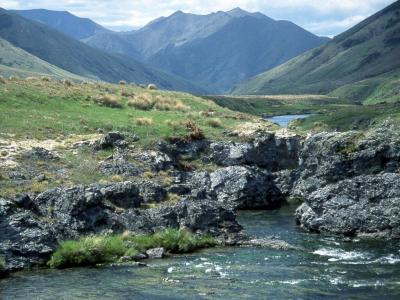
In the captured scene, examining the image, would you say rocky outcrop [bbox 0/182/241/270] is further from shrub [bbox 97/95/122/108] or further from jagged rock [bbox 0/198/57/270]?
shrub [bbox 97/95/122/108]

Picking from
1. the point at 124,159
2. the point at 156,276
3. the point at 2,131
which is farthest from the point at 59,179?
the point at 156,276

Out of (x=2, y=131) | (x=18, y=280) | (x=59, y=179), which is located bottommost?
(x=18, y=280)

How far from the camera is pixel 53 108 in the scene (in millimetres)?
81875

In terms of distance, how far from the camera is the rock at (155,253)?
39.2 meters

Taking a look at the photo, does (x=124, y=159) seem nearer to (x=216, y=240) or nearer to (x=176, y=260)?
(x=216, y=240)

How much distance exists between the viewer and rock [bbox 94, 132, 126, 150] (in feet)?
221

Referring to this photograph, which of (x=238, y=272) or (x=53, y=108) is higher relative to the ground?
(x=53, y=108)

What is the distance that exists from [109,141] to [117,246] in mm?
30857

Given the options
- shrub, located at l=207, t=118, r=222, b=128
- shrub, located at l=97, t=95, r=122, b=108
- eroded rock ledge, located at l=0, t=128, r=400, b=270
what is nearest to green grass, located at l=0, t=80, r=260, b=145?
shrub, located at l=207, t=118, r=222, b=128

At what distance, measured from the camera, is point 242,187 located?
198ft

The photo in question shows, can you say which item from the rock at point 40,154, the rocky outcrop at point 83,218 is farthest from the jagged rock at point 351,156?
the rock at point 40,154

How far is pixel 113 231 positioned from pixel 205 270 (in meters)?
10.1

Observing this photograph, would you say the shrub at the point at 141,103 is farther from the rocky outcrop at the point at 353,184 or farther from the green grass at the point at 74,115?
the rocky outcrop at the point at 353,184

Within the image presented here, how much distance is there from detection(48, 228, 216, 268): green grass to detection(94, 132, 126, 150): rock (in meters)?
26.9
